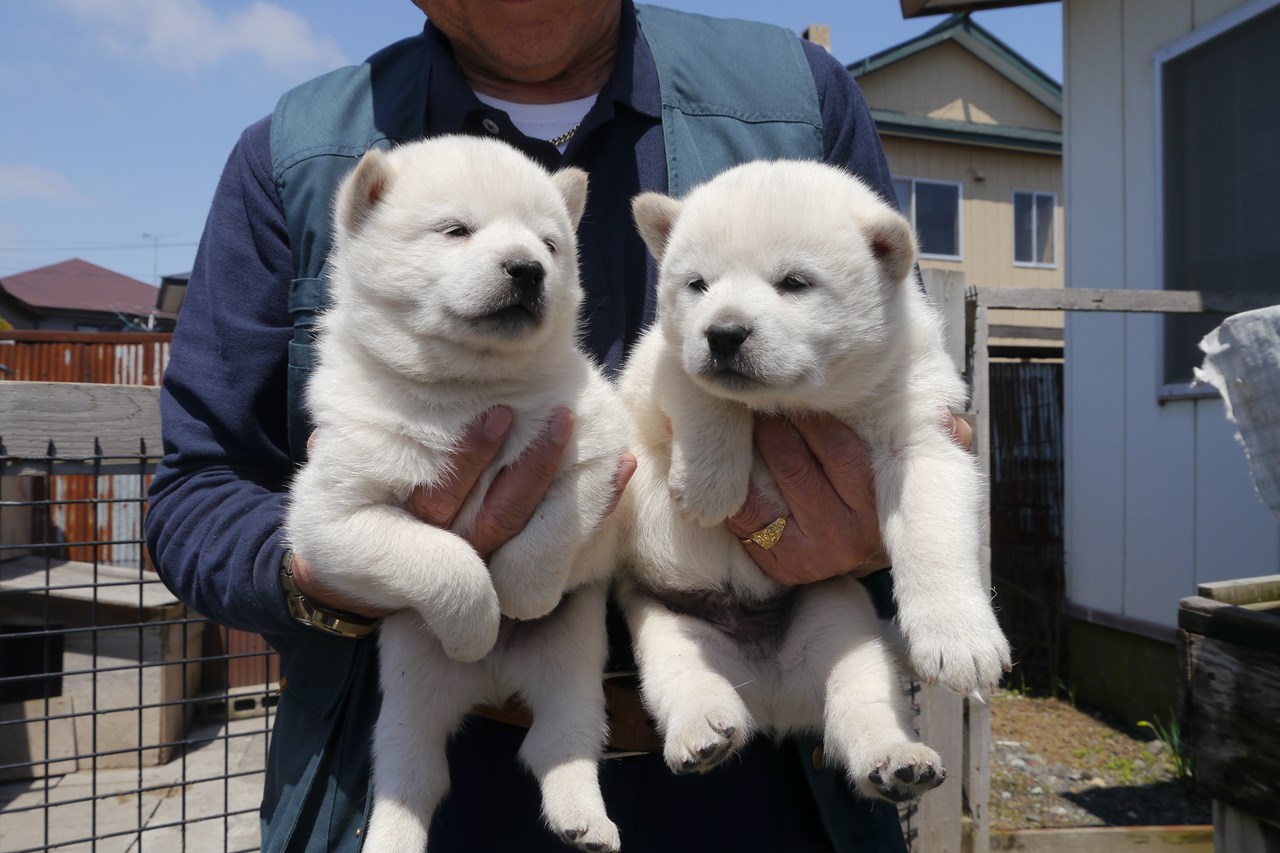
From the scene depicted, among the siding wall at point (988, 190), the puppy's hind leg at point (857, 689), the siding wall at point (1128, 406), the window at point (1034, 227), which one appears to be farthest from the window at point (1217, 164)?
the window at point (1034, 227)

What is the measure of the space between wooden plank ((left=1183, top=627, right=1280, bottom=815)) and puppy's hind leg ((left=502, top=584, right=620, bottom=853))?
2.87m

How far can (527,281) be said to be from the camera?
86.8 inches

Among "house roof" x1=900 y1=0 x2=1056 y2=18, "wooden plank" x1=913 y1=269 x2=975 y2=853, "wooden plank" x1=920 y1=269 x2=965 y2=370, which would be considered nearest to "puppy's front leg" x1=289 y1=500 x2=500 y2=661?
"wooden plank" x1=913 y1=269 x2=975 y2=853

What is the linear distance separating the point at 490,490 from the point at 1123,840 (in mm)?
4623

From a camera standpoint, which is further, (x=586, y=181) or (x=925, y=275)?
(x=925, y=275)

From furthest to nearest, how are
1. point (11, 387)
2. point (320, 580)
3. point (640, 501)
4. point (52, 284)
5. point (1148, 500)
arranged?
point (52, 284)
point (1148, 500)
point (11, 387)
point (640, 501)
point (320, 580)

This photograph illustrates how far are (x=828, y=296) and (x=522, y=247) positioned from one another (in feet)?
2.66

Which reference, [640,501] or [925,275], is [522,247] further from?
[925,275]

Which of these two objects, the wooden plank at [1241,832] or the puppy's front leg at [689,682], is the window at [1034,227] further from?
the puppy's front leg at [689,682]

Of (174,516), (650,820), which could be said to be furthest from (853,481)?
(174,516)

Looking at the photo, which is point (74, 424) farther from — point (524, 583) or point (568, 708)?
point (568, 708)

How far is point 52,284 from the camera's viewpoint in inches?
1633

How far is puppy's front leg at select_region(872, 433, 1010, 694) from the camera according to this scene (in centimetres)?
203

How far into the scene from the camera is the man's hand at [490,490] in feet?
7.10
